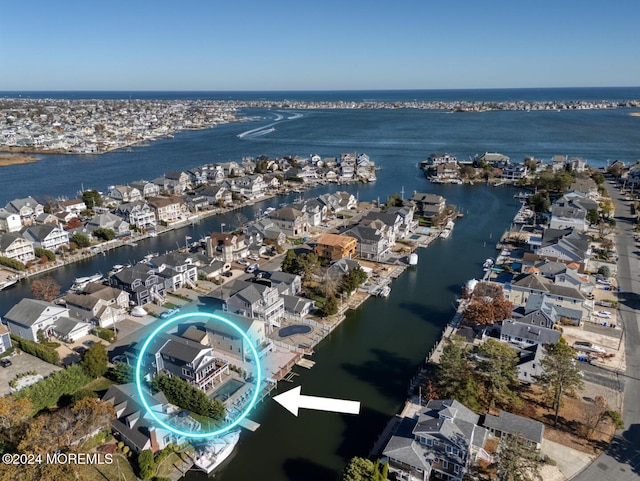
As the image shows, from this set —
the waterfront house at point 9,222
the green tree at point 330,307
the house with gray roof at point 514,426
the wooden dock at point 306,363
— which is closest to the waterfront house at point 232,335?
the wooden dock at point 306,363

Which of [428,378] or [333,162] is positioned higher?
[333,162]

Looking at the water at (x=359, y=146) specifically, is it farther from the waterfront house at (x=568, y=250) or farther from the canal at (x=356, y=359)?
the waterfront house at (x=568, y=250)

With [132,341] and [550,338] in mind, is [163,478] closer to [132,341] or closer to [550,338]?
[132,341]

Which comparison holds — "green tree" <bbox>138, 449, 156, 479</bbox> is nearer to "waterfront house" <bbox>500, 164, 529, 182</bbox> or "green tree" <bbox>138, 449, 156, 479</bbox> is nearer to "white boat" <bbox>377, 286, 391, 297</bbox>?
"white boat" <bbox>377, 286, 391, 297</bbox>

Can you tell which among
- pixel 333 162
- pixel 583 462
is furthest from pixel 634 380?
pixel 333 162

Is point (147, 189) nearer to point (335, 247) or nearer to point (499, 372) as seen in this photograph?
point (335, 247)

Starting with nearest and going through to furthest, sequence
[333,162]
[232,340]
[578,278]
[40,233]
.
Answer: [232,340] → [578,278] → [40,233] → [333,162]
